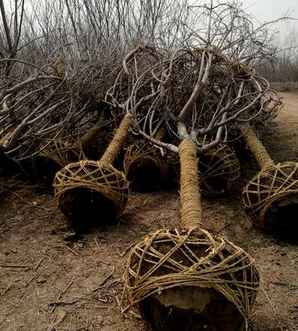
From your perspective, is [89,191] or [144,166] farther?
[144,166]

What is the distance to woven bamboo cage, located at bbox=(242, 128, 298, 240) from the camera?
122 inches

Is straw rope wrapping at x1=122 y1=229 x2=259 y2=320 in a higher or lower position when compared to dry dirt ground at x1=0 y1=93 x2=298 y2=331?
higher

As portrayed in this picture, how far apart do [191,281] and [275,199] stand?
4.52 ft

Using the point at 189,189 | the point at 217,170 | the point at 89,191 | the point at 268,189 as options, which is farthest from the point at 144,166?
the point at 189,189

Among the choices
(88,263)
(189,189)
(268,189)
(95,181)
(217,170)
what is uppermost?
(189,189)

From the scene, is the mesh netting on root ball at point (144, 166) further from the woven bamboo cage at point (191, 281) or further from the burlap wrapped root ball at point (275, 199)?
the woven bamboo cage at point (191, 281)

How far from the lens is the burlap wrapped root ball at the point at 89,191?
10.8 feet

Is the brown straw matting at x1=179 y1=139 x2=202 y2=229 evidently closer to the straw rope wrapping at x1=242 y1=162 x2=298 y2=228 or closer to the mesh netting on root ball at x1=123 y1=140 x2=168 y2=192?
the straw rope wrapping at x1=242 y1=162 x2=298 y2=228

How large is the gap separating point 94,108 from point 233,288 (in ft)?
11.4

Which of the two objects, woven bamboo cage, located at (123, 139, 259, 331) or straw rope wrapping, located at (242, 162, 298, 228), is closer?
woven bamboo cage, located at (123, 139, 259, 331)

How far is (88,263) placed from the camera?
3.03 meters

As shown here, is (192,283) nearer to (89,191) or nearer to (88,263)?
(88,263)

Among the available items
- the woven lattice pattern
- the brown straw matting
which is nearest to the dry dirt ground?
the woven lattice pattern

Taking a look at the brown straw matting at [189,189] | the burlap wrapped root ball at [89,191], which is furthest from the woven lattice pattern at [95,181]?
the brown straw matting at [189,189]
